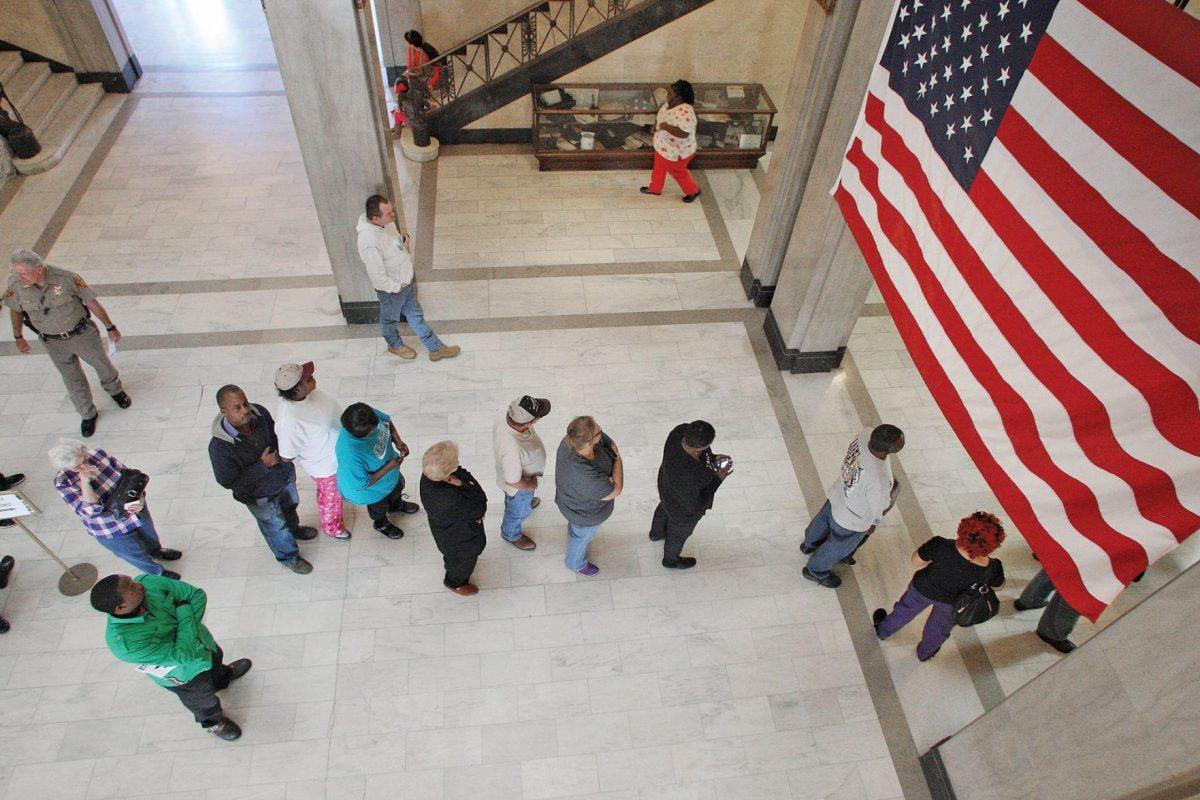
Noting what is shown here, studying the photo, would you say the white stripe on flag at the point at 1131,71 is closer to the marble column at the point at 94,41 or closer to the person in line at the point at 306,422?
the person in line at the point at 306,422

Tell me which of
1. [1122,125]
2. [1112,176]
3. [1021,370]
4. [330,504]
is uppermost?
[1122,125]

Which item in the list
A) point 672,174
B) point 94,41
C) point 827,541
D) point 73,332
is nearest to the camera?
point 827,541

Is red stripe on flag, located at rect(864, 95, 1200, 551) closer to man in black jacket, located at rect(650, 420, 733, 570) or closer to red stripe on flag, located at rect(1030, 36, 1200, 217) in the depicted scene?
red stripe on flag, located at rect(1030, 36, 1200, 217)

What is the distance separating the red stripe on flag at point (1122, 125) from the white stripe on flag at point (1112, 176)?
3cm

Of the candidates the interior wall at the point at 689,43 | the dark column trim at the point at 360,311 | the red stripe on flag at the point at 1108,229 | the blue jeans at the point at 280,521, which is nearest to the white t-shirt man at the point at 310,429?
the blue jeans at the point at 280,521

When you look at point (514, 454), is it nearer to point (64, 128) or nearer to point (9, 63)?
point (64, 128)

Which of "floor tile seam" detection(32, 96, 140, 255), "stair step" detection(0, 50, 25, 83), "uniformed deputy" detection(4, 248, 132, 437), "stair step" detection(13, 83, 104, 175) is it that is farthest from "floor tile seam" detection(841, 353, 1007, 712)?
"stair step" detection(0, 50, 25, 83)

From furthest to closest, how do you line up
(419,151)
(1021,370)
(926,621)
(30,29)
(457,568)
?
(30,29)
(419,151)
(926,621)
(457,568)
(1021,370)

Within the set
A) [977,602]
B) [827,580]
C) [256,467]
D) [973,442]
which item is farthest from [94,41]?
[977,602]

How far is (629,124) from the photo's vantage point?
10.3m

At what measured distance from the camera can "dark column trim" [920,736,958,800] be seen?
4.57 m

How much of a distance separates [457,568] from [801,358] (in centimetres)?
413

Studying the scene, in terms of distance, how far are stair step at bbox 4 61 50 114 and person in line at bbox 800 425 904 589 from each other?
11996 millimetres

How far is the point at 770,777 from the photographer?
15.6ft
